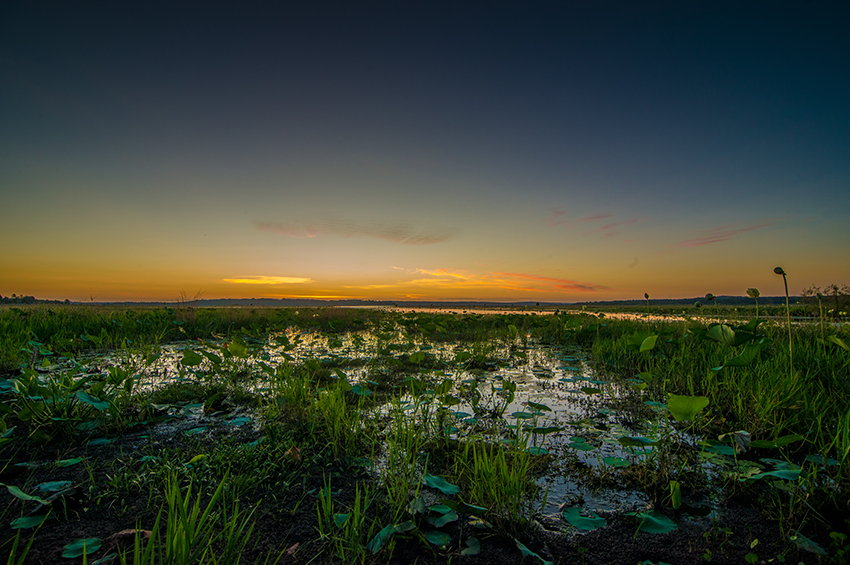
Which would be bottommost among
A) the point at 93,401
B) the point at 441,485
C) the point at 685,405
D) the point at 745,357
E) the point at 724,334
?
the point at 441,485

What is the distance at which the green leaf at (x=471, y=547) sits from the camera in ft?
4.84

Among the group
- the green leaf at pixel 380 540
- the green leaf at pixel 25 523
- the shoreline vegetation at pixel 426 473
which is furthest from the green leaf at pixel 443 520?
the green leaf at pixel 25 523

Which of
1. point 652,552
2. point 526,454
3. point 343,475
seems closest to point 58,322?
point 343,475

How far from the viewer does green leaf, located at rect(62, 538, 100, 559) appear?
136 centimetres

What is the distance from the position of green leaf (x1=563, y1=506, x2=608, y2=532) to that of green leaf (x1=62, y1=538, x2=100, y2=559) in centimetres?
202

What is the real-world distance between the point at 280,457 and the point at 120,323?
25.9 ft

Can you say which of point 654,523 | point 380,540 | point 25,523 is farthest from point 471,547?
point 25,523

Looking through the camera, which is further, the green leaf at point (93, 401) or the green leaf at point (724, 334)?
the green leaf at point (724, 334)

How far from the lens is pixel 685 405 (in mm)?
1895

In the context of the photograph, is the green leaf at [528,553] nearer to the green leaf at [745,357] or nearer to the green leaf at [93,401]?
the green leaf at [745,357]

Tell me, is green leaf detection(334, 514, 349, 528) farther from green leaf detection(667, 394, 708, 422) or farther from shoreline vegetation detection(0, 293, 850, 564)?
green leaf detection(667, 394, 708, 422)

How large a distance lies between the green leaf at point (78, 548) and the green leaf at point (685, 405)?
268 centimetres

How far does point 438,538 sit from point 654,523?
101cm

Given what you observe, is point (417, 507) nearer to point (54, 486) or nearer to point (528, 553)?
point (528, 553)
